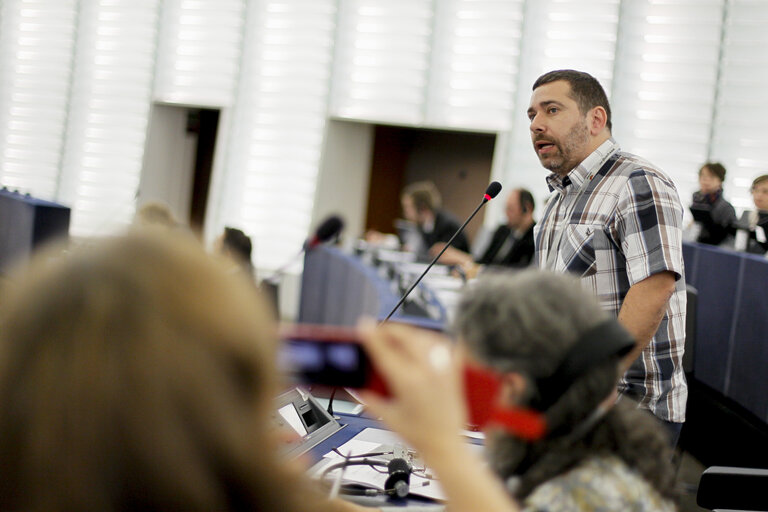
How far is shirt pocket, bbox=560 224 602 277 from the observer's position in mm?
2082

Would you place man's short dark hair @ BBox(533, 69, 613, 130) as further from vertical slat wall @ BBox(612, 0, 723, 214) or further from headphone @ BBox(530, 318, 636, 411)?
vertical slat wall @ BBox(612, 0, 723, 214)

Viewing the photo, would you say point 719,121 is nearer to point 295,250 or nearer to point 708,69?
point 708,69

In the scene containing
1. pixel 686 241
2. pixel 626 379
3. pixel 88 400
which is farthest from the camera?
pixel 686 241

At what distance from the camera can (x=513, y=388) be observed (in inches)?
36.8

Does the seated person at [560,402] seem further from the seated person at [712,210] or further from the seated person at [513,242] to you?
the seated person at [712,210]

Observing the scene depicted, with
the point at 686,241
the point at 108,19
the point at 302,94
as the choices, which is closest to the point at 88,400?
the point at 686,241

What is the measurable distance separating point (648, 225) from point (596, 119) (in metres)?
0.38

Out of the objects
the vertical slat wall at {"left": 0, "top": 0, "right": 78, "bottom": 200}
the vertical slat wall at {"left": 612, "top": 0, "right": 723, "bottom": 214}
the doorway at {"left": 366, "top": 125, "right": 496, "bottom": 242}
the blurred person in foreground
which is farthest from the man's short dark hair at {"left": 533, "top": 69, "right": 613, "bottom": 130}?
the vertical slat wall at {"left": 0, "top": 0, "right": 78, "bottom": 200}

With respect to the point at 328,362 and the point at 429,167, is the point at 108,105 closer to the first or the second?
the point at 429,167

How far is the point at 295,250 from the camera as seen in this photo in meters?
8.88

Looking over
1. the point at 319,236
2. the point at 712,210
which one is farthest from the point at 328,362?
the point at 712,210

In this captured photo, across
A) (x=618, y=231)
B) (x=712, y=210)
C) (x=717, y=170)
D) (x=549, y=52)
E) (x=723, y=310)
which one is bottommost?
(x=723, y=310)

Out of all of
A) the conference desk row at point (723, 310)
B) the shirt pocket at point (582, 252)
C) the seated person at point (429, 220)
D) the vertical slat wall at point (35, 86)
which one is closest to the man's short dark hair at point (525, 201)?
the conference desk row at point (723, 310)

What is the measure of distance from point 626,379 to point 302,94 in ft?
23.8
